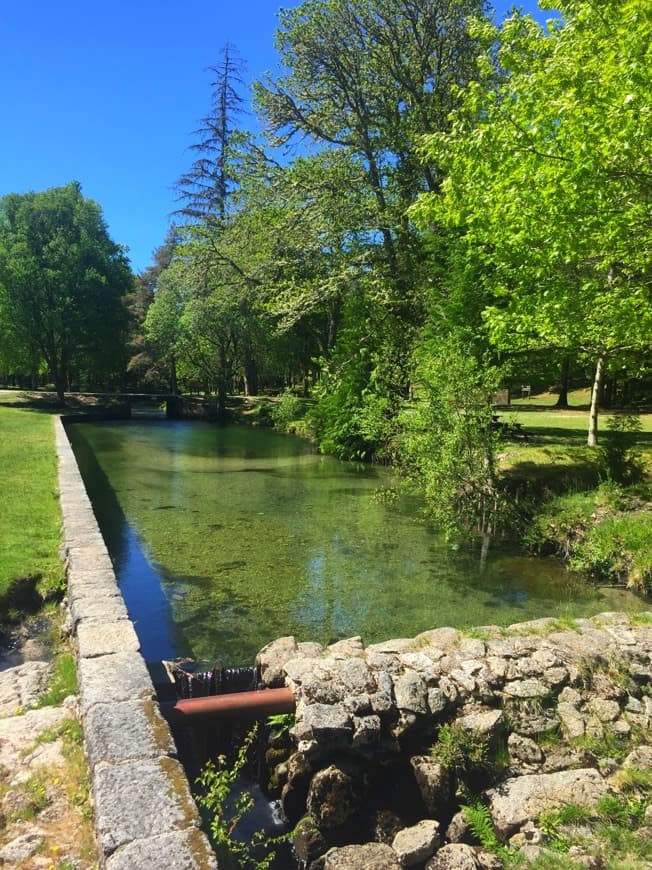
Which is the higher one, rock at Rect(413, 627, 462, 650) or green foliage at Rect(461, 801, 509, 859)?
rock at Rect(413, 627, 462, 650)

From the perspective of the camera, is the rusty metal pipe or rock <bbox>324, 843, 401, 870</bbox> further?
the rusty metal pipe

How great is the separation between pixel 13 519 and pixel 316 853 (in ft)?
20.7

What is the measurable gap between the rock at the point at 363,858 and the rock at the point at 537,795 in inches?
32.0

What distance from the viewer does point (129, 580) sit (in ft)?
29.8

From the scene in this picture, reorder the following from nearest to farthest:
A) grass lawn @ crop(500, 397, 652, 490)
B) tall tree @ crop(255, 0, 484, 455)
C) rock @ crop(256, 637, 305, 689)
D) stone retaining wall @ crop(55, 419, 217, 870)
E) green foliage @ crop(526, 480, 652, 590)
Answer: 1. stone retaining wall @ crop(55, 419, 217, 870)
2. rock @ crop(256, 637, 305, 689)
3. green foliage @ crop(526, 480, 652, 590)
4. grass lawn @ crop(500, 397, 652, 490)
5. tall tree @ crop(255, 0, 484, 455)

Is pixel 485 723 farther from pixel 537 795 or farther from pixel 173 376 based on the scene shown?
pixel 173 376

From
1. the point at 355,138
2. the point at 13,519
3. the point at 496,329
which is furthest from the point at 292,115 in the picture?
the point at 13,519

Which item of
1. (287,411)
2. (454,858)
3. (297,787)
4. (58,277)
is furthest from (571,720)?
(58,277)

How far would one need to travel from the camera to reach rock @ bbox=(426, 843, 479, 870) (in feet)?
12.6

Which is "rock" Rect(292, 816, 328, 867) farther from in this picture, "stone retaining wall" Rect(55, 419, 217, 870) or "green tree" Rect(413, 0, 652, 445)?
"green tree" Rect(413, 0, 652, 445)

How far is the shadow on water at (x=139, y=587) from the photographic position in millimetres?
6988

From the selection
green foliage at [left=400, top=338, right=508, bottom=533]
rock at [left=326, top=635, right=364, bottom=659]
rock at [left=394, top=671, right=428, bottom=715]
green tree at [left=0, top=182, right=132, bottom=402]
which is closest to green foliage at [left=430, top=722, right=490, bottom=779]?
rock at [left=394, top=671, right=428, bottom=715]

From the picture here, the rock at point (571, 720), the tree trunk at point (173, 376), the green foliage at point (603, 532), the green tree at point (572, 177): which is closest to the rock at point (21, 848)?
the rock at point (571, 720)

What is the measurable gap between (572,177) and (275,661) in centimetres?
774
